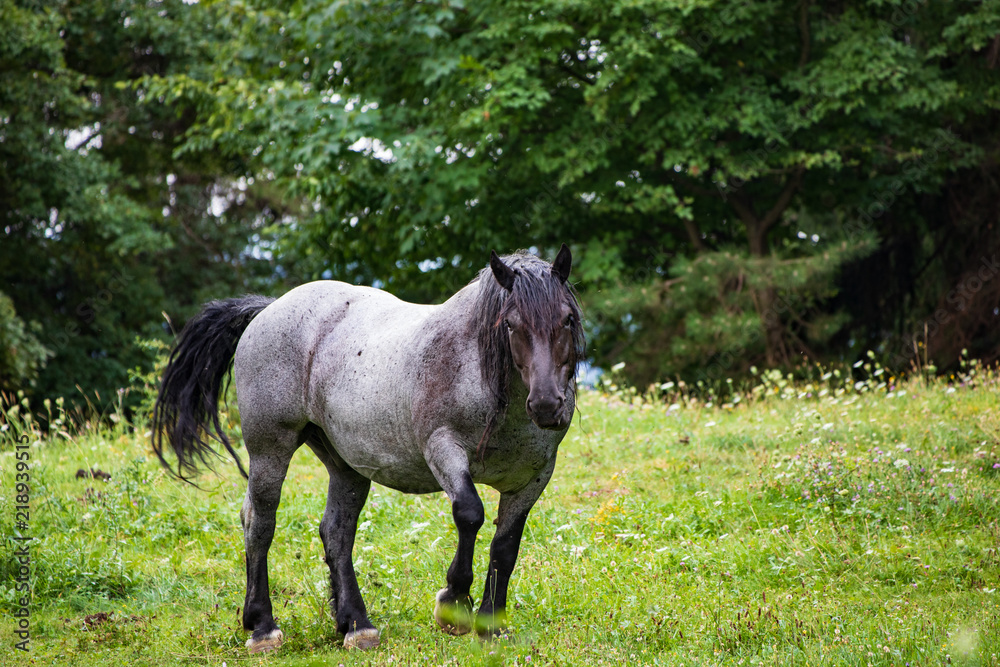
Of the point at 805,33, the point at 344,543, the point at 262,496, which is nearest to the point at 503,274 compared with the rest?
the point at 344,543

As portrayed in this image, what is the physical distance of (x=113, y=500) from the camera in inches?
271

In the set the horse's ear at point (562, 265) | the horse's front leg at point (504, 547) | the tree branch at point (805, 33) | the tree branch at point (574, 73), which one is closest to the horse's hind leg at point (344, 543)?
the horse's front leg at point (504, 547)

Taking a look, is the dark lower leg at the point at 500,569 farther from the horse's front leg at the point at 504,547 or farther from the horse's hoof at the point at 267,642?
the horse's hoof at the point at 267,642

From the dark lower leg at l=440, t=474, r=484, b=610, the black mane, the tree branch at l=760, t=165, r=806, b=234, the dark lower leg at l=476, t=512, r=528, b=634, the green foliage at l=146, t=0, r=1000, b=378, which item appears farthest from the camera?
the tree branch at l=760, t=165, r=806, b=234

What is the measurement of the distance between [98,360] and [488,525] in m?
15.6

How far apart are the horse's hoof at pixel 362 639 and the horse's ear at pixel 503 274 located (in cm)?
207

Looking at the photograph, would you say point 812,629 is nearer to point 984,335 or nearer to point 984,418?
point 984,418

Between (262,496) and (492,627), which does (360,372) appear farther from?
(492,627)

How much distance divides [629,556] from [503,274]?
2572mm

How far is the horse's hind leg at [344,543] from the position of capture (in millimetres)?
4582

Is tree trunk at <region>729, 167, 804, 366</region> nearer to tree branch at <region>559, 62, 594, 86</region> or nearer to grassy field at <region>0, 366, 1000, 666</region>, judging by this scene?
tree branch at <region>559, 62, 594, 86</region>

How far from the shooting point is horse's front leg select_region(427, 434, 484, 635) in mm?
3896

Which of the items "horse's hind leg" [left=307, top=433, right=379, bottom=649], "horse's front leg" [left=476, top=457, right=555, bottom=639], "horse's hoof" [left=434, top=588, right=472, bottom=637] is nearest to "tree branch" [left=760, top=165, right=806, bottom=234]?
"horse's hind leg" [left=307, top=433, right=379, bottom=649]

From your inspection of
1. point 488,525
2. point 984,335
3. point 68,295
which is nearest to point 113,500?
point 488,525
